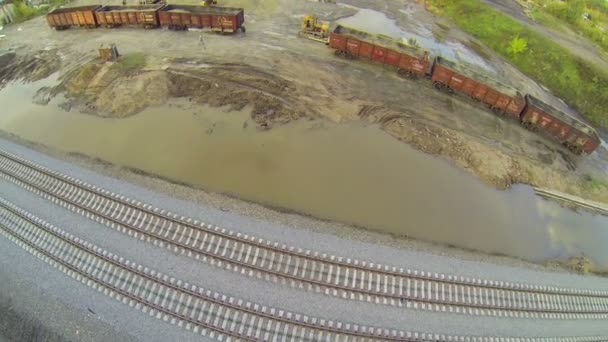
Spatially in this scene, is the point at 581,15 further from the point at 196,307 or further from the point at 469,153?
the point at 196,307

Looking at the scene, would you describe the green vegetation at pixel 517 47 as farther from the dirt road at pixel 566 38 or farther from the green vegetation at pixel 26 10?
the green vegetation at pixel 26 10

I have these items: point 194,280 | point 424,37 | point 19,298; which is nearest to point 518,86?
point 424,37

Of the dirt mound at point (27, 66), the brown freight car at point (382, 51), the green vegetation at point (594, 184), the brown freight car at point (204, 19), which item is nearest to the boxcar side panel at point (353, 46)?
the brown freight car at point (382, 51)

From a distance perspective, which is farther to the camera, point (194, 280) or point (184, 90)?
point (184, 90)

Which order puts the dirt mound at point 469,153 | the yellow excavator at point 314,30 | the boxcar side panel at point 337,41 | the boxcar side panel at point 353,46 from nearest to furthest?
the dirt mound at point 469,153
the boxcar side panel at point 353,46
the boxcar side panel at point 337,41
the yellow excavator at point 314,30

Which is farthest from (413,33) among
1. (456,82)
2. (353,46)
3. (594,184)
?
(594,184)

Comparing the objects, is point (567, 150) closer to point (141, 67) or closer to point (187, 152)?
point (187, 152)
